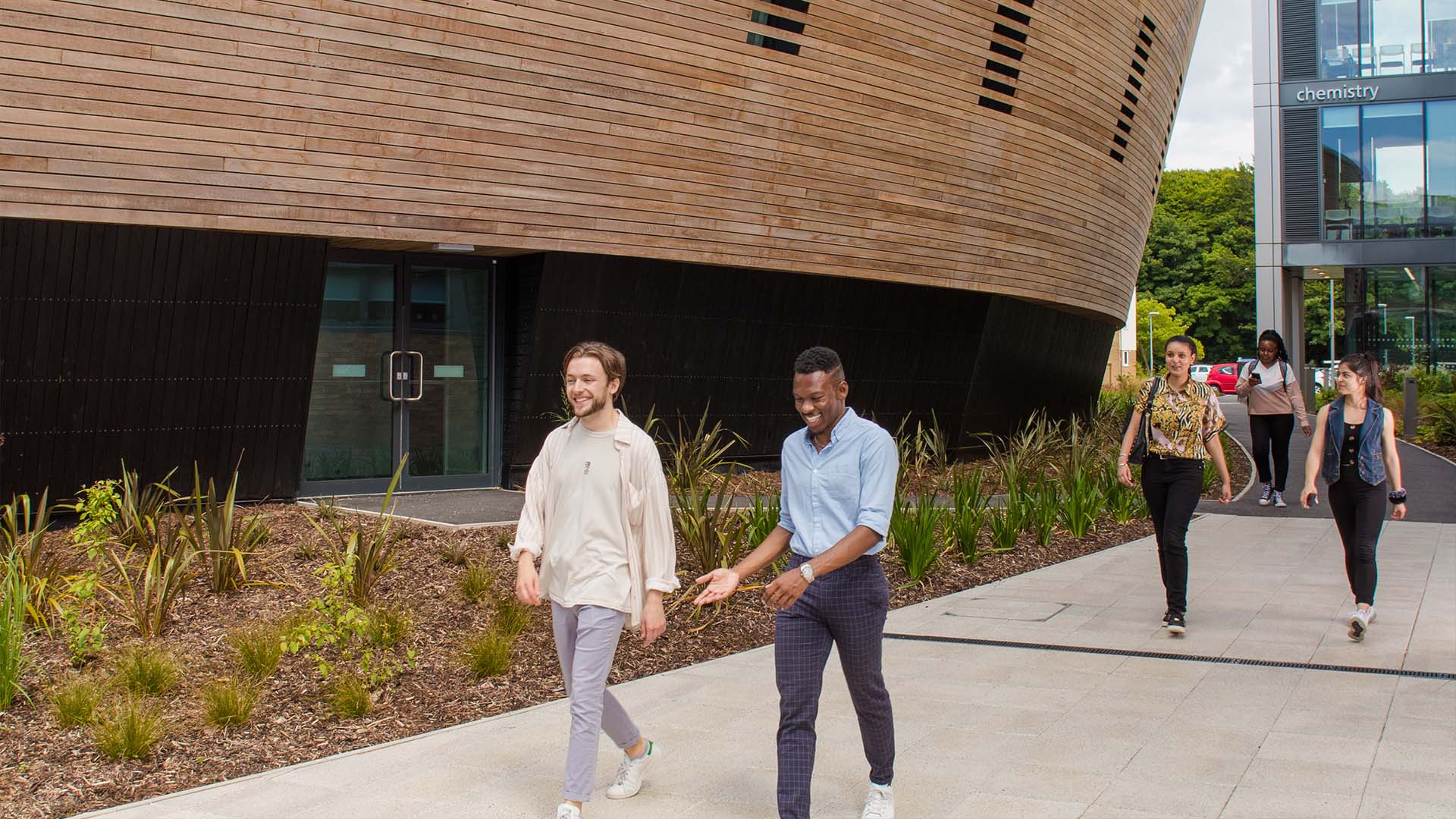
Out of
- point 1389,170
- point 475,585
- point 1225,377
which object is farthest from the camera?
point 1225,377

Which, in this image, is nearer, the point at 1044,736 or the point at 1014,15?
the point at 1044,736

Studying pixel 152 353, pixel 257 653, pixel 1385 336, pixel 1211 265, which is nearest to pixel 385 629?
pixel 257 653

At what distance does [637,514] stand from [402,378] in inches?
356

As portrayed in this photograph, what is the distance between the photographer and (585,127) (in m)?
11.8

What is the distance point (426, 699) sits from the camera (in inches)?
243

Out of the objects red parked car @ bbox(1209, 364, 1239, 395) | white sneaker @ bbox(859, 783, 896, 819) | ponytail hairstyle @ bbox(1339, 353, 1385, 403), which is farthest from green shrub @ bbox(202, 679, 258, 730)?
red parked car @ bbox(1209, 364, 1239, 395)

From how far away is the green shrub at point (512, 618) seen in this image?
279 inches

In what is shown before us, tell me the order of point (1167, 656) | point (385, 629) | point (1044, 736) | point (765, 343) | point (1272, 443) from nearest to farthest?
point (1044, 736), point (1167, 656), point (385, 629), point (1272, 443), point (765, 343)

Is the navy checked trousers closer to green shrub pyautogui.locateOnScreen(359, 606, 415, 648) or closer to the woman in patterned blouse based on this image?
green shrub pyautogui.locateOnScreen(359, 606, 415, 648)

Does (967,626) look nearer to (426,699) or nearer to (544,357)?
(426,699)

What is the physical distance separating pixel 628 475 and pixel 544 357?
346 inches

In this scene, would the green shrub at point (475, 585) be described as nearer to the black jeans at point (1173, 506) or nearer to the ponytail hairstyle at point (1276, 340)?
the black jeans at point (1173, 506)

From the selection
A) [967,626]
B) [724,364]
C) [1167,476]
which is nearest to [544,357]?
[724,364]

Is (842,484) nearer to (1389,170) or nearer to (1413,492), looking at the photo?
(1413,492)
